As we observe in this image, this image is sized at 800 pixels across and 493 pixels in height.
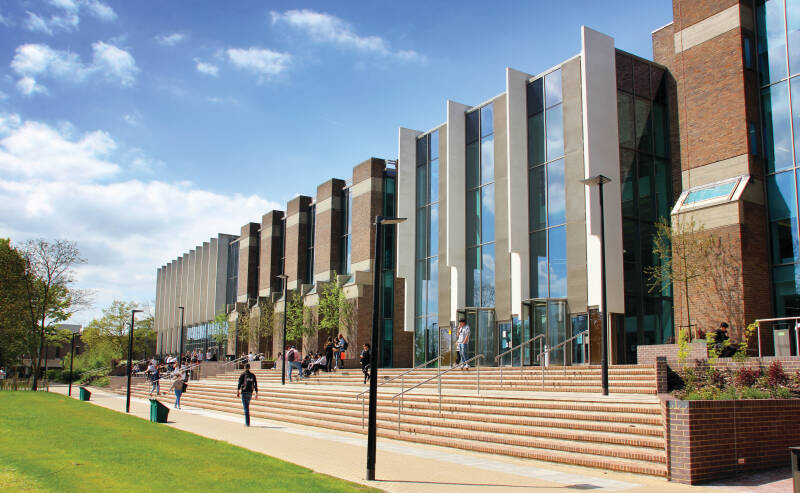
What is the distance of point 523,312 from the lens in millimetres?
26062

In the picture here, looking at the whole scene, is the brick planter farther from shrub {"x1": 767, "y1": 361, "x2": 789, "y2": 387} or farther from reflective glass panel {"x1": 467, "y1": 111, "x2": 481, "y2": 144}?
reflective glass panel {"x1": 467, "y1": 111, "x2": 481, "y2": 144}

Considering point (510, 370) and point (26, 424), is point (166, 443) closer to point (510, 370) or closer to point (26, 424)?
point (26, 424)

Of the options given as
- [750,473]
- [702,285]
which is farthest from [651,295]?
[750,473]

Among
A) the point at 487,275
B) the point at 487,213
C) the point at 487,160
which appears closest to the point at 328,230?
the point at 487,213

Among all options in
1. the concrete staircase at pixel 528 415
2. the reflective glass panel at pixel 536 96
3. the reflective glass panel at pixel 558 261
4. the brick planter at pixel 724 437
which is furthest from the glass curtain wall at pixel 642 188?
the brick planter at pixel 724 437

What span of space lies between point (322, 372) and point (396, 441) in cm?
1746

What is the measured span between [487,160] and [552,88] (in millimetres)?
4822

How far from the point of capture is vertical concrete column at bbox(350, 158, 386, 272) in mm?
38688

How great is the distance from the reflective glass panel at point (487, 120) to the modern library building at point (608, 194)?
96mm

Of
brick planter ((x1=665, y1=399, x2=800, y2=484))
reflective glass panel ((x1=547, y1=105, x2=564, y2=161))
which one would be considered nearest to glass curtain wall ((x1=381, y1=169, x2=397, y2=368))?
reflective glass panel ((x1=547, y1=105, x2=564, y2=161))

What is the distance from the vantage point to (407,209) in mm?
35219

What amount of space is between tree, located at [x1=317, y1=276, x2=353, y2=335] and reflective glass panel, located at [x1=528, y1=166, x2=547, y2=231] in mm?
15202

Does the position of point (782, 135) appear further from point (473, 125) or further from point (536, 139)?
point (473, 125)

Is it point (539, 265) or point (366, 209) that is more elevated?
point (366, 209)
